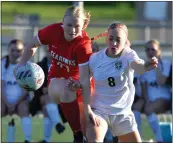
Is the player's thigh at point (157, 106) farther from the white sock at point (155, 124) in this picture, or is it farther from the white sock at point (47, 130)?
the white sock at point (47, 130)

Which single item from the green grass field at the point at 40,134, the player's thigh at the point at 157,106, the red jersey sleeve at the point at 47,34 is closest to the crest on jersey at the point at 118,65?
the red jersey sleeve at the point at 47,34

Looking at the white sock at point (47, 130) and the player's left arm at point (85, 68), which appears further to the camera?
the white sock at point (47, 130)

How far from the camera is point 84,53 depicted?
6727 mm

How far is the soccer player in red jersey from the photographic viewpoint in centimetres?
680

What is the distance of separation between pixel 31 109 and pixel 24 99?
18 centimetres

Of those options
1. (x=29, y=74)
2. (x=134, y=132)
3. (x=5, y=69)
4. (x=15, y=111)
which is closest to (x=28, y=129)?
(x=15, y=111)

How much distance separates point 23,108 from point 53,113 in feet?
1.46

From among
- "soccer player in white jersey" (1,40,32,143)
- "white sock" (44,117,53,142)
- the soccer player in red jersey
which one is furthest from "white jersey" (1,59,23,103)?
the soccer player in red jersey

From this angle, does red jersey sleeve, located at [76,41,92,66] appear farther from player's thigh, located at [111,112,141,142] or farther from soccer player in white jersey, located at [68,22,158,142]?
player's thigh, located at [111,112,141,142]

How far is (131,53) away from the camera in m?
6.36

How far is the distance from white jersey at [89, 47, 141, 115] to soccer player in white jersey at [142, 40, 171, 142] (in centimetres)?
320

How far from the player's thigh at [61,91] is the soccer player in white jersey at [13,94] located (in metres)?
2.39

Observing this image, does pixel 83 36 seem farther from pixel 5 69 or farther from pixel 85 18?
pixel 5 69

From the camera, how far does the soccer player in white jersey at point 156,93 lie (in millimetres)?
9617
